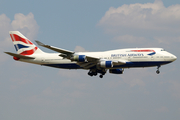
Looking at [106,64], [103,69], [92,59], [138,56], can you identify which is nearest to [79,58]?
[92,59]

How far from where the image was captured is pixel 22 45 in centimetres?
6381

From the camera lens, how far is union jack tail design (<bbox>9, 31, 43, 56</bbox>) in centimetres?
6322

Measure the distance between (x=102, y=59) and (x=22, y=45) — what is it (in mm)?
18633

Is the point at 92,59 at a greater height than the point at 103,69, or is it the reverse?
the point at 92,59

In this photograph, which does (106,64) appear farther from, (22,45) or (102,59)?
(22,45)

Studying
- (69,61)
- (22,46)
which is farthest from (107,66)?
(22,46)

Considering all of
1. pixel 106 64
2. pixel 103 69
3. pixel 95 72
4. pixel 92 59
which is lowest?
pixel 95 72

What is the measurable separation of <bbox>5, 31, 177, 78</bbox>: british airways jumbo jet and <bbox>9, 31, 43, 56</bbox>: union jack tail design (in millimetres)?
1223

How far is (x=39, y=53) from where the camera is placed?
6256 centimetres

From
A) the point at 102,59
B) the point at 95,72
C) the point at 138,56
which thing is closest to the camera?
the point at 138,56

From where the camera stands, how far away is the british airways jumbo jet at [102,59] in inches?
2172

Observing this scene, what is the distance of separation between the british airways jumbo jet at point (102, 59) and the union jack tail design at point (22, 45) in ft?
4.01

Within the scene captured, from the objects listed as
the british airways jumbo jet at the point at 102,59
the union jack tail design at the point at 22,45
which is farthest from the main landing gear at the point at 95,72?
the union jack tail design at the point at 22,45

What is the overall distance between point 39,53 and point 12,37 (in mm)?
7476
